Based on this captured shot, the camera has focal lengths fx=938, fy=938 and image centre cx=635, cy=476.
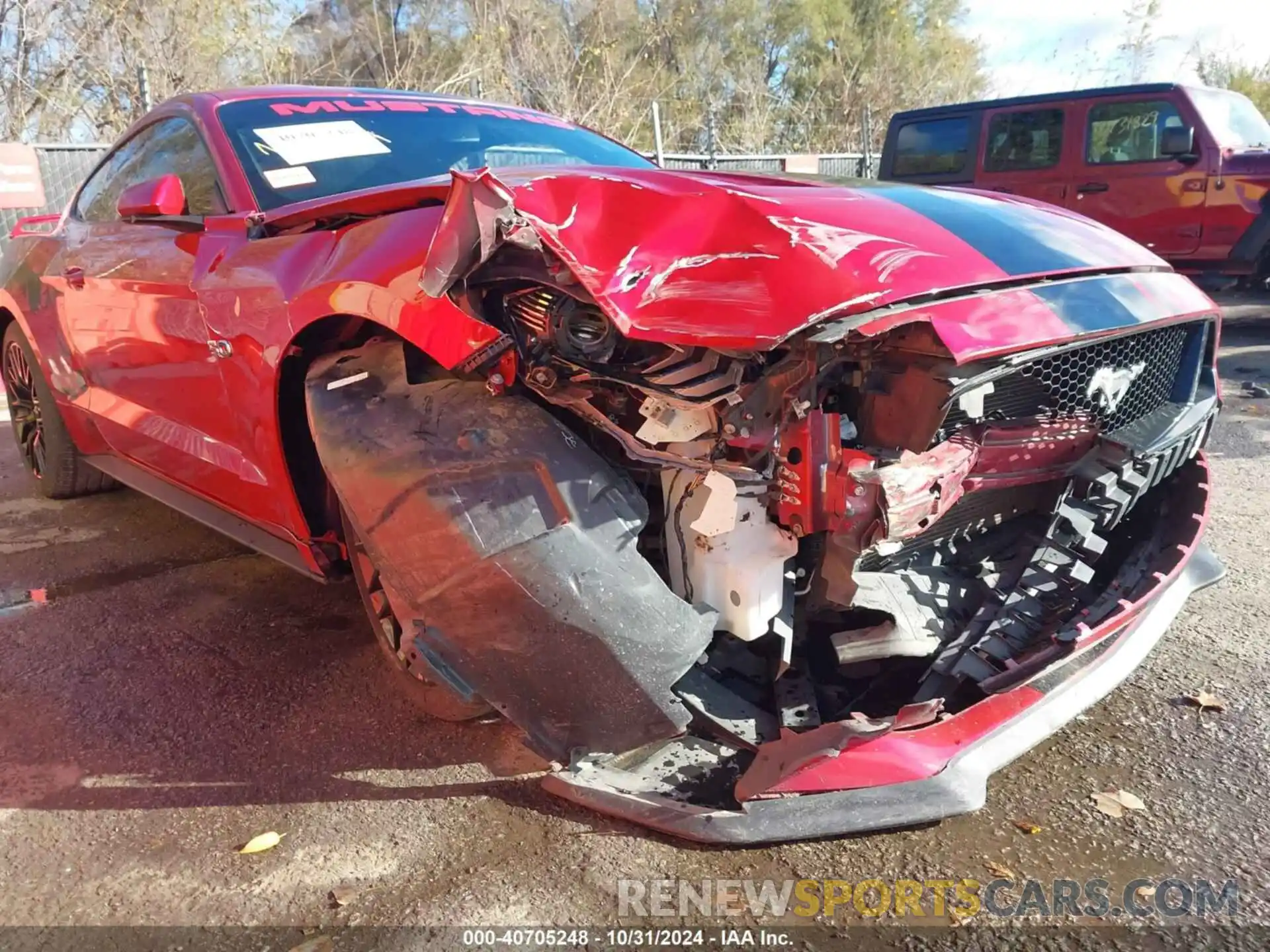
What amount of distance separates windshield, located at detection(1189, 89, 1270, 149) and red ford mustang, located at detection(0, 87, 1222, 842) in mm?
6747

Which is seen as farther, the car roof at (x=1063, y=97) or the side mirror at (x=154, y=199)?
the car roof at (x=1063, y=97)

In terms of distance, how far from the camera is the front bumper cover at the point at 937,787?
6.19ft

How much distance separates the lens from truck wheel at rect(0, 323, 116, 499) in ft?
14.3

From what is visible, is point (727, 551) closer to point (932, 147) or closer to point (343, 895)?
point (343, 895)

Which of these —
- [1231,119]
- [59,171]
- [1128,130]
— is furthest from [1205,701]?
[59,171]

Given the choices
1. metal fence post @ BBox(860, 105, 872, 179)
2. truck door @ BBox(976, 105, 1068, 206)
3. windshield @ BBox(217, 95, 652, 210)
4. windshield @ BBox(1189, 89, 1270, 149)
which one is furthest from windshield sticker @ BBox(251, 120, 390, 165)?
metal fence post @ BBox(860, 105, 872, 179)

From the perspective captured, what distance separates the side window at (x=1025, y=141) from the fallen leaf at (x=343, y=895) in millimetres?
8716

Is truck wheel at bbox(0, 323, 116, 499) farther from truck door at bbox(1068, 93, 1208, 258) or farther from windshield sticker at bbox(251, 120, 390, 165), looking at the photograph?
truck door at bbox(1068, 93, 1208, 258)

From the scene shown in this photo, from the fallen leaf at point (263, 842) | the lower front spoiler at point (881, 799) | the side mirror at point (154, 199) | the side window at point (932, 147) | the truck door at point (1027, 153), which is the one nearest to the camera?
the lower front spoiler at point (881, 799)

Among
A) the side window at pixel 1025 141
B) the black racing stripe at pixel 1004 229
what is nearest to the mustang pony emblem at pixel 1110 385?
the black racing stripe at pixel 1004 229

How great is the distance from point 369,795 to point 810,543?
1.21 m

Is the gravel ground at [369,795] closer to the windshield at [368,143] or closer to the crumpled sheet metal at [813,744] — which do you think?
the crumpled sheet metal at [813,744]

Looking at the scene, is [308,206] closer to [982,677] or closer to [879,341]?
[879,341]

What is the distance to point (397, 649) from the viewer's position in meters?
2.52
